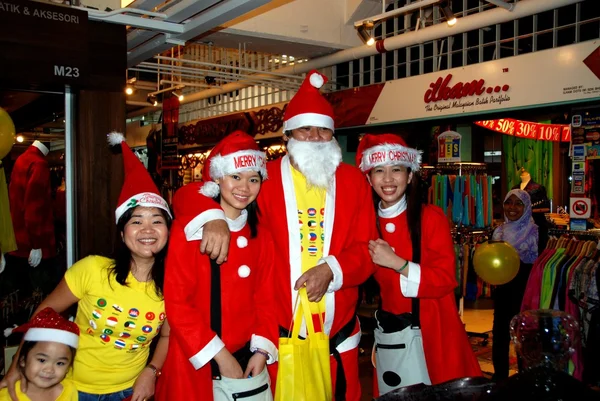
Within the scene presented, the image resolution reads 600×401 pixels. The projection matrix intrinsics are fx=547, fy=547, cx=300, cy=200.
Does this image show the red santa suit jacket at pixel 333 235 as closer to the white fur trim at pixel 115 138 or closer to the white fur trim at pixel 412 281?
the white fur trim at pixel 412 281

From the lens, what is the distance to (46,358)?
87.3 inches

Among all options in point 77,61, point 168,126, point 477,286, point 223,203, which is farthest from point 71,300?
point 168,126

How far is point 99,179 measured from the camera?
13.6ft

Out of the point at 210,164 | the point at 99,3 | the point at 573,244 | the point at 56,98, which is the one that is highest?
the point at 99,3

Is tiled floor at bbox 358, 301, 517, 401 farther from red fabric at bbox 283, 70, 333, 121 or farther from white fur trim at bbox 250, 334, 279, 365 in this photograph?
red fabric at bbox 283, 70, 333, 121

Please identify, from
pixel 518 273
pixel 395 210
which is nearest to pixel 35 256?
pixel 395 210

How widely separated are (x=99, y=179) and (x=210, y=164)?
74.1 inches

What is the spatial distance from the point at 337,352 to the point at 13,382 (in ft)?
4.70

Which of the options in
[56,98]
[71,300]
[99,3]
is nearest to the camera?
[71,300]

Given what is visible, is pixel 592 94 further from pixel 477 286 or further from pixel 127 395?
pixel 127 395

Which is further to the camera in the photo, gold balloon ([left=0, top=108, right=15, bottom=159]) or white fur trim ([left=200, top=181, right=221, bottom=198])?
gold balloon ([left=0, top=108, right=15, bottom=159])

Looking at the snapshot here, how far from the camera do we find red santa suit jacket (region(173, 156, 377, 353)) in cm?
262

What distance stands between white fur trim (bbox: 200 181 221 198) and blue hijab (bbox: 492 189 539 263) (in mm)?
3377

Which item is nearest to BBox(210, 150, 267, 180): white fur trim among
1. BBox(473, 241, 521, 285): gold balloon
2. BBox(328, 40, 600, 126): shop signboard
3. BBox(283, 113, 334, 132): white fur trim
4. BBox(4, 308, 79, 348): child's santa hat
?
BBox(283, 113, 334, 132): white fur trim
